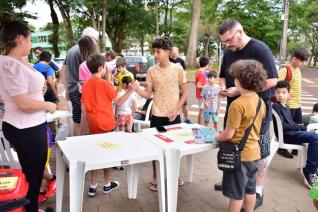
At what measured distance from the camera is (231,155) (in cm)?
239

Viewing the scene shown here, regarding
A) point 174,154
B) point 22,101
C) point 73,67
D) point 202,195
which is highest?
point 73,67

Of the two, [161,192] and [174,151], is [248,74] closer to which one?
[174,151]

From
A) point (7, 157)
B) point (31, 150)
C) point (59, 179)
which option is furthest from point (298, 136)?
point (7, 157)

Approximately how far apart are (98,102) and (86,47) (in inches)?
35.6

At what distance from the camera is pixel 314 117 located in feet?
14.9

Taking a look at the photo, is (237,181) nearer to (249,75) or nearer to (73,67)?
(249,75)

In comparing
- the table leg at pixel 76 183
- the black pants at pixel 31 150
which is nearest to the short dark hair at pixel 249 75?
the table leg at pixel 76 183

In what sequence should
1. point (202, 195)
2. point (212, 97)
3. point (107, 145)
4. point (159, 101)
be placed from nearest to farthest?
point (107, 145), point (159, 101), point (202, 195), point (212, 97)

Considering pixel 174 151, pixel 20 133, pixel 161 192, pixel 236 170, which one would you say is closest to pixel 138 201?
pixel 161 192

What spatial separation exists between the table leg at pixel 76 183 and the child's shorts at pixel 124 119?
2.37 meters

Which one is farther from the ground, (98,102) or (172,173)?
(98,102)

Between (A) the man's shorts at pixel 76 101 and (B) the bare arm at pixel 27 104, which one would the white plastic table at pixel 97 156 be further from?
(A) the man's shorts at pixel 76 101

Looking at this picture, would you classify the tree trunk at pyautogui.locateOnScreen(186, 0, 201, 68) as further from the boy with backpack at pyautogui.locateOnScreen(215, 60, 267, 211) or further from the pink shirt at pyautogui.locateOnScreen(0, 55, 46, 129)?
the pink shirt at pyautogui.locateOnScreen(0, 55, 46, 129)

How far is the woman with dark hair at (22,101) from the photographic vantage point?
215 centimetres
